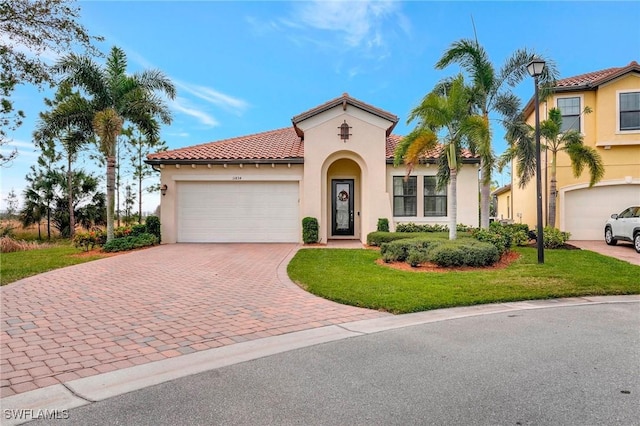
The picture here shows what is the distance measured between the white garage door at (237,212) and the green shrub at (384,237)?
3262 mm

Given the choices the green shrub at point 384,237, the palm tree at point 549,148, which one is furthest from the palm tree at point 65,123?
the palm tree at point 549,148

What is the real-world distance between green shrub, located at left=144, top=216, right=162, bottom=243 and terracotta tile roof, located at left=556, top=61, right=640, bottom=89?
18.2 m

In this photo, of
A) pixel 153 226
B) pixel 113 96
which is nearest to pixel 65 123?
pixel 113 96

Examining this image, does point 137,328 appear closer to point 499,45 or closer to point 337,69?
point 499,45

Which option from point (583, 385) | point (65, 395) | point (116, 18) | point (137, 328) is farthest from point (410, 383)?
point (116, 18)

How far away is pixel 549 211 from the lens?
15.4 m

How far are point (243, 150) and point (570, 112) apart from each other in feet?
48.2

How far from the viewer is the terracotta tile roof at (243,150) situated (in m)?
15.6

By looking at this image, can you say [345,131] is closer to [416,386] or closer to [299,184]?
[299,184]

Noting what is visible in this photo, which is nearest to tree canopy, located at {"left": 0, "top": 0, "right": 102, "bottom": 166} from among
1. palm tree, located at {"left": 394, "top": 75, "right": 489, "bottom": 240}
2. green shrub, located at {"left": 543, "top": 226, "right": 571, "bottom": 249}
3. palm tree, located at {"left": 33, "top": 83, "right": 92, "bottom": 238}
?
palm tree, located at {"left": 33, "top": 83, "right": 92, "bottom": 238}

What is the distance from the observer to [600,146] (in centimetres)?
1633

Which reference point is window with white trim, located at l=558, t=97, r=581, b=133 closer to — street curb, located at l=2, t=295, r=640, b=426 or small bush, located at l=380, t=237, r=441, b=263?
small bush, located at l=380, t=237, r=441, b=263

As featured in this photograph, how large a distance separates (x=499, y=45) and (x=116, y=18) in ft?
43.3

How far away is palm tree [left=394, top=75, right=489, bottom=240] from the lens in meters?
10.8
